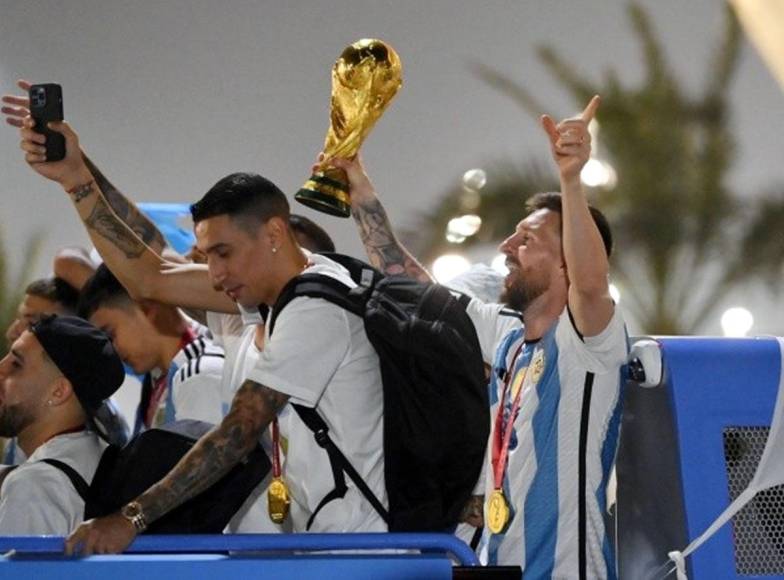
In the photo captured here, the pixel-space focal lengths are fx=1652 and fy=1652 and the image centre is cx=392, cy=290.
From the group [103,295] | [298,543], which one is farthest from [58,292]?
[298,543]

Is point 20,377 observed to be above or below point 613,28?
below

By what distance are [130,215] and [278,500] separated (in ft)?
5.40

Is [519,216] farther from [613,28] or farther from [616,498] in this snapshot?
[616,498]

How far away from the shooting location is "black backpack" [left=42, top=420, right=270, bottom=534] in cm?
375

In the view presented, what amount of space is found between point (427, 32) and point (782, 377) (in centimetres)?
956

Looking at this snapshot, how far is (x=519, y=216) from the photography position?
43.2 feet

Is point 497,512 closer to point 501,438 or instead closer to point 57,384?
point 501,438

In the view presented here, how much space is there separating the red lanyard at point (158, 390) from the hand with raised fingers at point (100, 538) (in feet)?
6.18

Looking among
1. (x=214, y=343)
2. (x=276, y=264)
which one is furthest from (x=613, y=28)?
(x=276, y=264)

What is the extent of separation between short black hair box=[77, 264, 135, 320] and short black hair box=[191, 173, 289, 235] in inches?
50.3

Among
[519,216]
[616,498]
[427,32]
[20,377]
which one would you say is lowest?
[616,498]

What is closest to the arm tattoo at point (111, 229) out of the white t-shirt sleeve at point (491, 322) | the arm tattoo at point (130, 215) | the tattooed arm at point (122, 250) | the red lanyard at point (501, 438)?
the tattooed arm at point (122, 250)

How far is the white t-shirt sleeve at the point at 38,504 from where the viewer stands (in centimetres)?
377

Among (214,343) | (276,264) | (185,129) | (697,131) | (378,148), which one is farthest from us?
(697,131)
